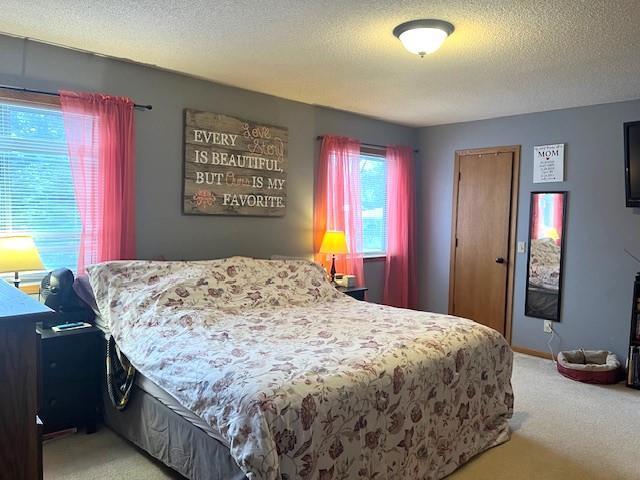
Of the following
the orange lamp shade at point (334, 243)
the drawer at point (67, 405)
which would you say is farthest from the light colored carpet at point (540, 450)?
the orange lamp shade at point (334, 243)

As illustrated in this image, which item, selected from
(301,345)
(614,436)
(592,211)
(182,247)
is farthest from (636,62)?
(182,247)

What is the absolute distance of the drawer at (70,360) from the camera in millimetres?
2682

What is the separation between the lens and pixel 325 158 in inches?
180

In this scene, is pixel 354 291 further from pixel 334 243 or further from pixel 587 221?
pixel 587 221

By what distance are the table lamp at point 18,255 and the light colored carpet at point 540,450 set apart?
995 mm

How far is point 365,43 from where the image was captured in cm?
285

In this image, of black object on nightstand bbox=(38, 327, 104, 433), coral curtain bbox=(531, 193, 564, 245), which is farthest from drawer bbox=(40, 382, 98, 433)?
coral curtain bbox=(531, 193, 564, 245)

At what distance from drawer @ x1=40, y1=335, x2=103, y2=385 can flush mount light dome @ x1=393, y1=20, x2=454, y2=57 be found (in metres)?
2.47

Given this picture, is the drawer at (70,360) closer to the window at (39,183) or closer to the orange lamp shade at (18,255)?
the orange lamp shade at (18,255)

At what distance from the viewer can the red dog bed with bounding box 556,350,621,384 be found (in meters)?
3.91

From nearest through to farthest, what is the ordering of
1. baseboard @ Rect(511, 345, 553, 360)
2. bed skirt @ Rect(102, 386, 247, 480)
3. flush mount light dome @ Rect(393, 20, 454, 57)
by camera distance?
bed skirt @ Rect(102, 386, 247, 480), flush mount light dome @ Rect(393, 20, 454, 57), baseboard @ Rect(511, 345, 553, 360)

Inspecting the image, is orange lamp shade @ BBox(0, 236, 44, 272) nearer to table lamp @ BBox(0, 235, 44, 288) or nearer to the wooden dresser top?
table lamp @ BBox(0, 235, 44, 288)

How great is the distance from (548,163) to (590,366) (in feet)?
6.14

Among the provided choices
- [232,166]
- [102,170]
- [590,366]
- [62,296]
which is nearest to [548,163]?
[590,366]
